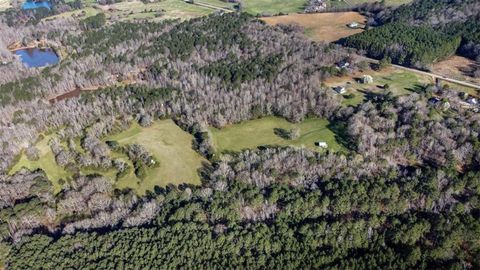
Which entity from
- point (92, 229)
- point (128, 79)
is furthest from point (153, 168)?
point (128, 79)

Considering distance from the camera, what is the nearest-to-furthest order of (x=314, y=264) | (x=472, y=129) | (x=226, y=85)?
(x=314, y=264), (x=472, y=129), (x=226, y=85)

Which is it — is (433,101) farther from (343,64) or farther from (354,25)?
(354,25)

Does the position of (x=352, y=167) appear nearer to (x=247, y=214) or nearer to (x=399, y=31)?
(x=247, y=214)

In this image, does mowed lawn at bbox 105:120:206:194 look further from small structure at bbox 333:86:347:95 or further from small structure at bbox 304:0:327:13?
small structure at bbox 304:0:327:13

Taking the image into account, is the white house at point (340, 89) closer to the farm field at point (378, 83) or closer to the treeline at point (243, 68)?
the farm field at point (378, 83)

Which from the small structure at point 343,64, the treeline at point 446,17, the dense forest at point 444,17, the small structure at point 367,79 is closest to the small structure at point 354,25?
the dense forest at point 444,17
